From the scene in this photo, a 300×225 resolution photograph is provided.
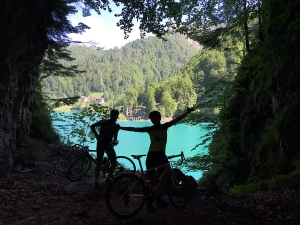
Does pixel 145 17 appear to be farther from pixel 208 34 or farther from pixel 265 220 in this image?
pixel 208 34

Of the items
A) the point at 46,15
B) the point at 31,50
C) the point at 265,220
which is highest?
the point at 46,15

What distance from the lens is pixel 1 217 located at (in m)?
4.38

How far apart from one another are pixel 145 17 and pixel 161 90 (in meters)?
67.1

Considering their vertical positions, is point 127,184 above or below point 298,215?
above

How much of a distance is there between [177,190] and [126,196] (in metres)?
1.16

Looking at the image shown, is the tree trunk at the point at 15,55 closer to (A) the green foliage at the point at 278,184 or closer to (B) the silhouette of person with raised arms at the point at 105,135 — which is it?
(B) the silhouette of person with raised arms at the point at 105,135

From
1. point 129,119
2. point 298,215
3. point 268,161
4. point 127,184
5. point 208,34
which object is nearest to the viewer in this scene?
point 298,215

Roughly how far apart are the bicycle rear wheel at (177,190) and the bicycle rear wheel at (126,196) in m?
0.67

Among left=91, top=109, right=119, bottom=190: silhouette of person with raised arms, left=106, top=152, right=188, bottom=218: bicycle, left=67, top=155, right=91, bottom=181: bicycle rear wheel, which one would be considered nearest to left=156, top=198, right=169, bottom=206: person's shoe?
left=106, top=152, right=188, bottom=218: bicycle

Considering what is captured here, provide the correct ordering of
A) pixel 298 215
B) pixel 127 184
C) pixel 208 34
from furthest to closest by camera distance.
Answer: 1. pixel 208 34
2. pixel 127 184
3. pixel 298 215

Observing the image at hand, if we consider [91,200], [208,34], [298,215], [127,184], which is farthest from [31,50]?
[298,215]

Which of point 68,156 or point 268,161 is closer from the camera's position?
point 268,161

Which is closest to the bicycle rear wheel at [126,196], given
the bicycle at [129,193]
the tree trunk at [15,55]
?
the bicycle at [129,193]

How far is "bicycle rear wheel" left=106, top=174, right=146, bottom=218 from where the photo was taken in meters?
4.47
